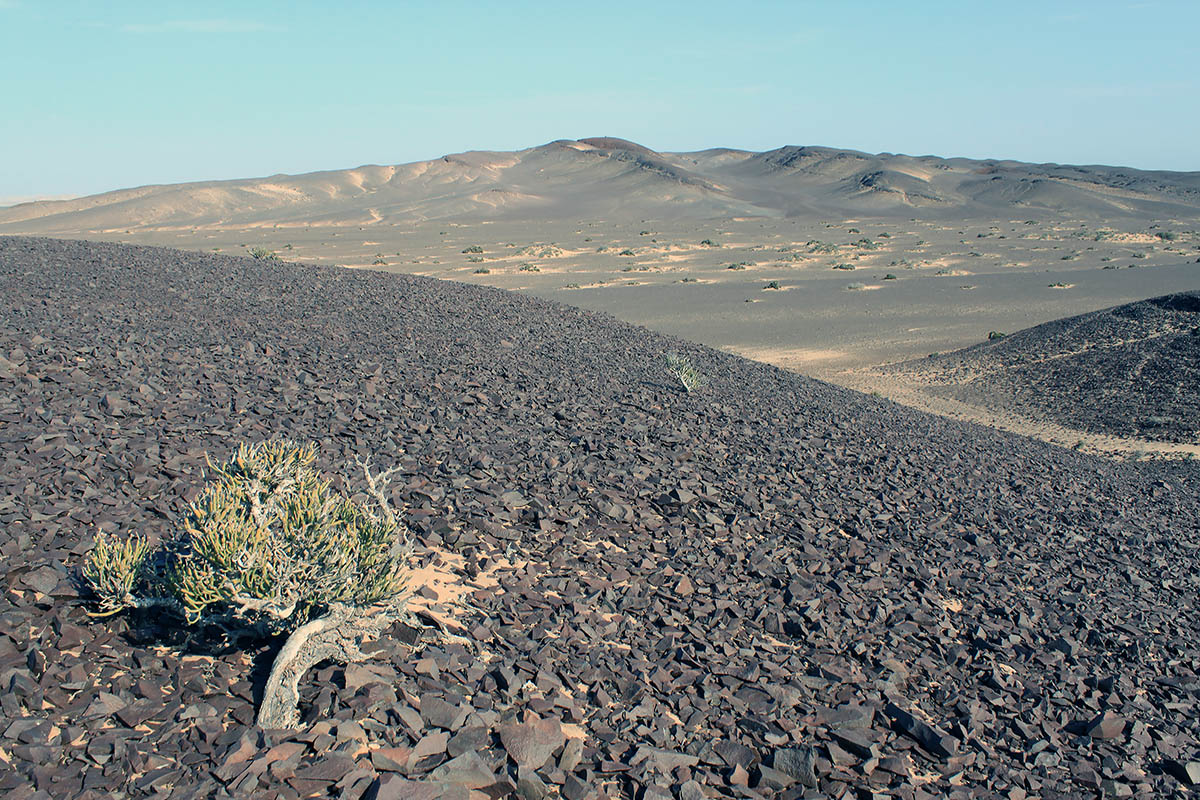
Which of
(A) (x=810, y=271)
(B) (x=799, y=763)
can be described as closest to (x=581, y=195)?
(A) (x=810, y=271)

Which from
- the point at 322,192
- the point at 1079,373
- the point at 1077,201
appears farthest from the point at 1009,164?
the point at 1079,373

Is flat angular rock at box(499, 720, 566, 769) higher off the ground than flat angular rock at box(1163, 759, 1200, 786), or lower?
higher

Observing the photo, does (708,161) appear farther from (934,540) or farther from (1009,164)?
(934,540)

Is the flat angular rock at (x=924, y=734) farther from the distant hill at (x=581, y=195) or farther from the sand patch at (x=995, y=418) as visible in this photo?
the distant hill at (x=581, y=195)

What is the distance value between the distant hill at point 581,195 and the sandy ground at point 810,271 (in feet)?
44.7

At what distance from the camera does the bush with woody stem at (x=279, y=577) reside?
4.51m

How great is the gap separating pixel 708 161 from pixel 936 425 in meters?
179

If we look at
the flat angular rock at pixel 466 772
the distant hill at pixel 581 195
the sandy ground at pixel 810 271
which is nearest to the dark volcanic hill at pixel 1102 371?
the sandy ground at pixel 810 271

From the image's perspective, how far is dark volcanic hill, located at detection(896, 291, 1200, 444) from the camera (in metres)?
17.9

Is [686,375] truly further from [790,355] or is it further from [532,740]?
[790,355]

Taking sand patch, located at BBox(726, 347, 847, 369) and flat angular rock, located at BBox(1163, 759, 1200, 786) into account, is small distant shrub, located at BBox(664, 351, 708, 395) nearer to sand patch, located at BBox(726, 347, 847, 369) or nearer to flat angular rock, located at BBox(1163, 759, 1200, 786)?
flat angular rock, located at BBox(1163, 759, 1200, 786)

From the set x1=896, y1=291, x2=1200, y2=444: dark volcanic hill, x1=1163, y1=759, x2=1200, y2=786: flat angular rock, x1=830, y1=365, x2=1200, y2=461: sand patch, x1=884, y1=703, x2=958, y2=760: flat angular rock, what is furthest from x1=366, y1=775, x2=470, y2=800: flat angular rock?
x1=896, y1=291, x2=1200, y2=444: dark volcanic hill

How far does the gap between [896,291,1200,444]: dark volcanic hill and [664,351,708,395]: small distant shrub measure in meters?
9.33

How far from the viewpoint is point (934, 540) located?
311 inches
